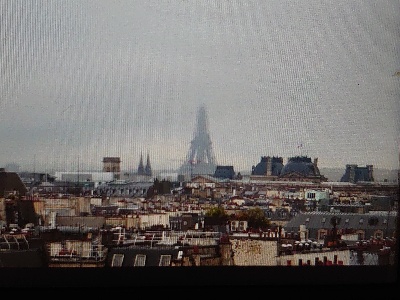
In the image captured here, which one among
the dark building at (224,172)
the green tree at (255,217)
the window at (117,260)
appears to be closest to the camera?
the window at (117,260)

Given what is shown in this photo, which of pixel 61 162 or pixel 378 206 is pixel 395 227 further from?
pixel 61 162

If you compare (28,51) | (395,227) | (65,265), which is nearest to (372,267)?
(395,227)

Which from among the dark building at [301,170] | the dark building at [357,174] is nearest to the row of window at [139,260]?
the dark building at [301,170]

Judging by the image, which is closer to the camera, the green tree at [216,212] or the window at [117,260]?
the window at [117,260]

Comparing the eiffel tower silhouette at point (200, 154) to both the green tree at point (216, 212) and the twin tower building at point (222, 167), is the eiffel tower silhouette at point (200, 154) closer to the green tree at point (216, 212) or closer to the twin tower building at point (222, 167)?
the twin tower building at point (222, 167)

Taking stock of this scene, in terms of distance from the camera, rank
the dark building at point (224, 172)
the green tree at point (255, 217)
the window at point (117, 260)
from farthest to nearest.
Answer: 1. the green tree at point (255, 217)
2. the dark building at point (224, 172)
3. the window at point (117, 260)

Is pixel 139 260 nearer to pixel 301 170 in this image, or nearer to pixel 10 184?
pixel 10 184

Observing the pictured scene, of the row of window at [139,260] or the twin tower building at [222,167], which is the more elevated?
the twin tower building at [222,167]
